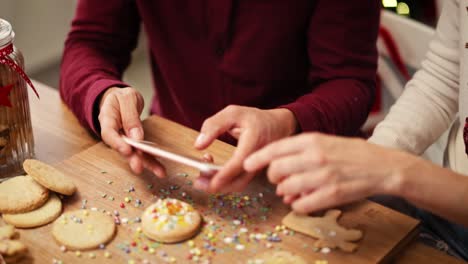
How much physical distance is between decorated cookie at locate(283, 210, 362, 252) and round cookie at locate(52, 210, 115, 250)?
261 millimetres

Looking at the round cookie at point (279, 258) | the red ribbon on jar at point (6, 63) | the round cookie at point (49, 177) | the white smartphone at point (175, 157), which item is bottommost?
the round cookie at point (279, 258)

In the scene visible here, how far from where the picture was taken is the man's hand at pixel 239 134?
88 cm

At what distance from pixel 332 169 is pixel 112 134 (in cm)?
40

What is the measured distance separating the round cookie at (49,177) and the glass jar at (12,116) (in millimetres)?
53

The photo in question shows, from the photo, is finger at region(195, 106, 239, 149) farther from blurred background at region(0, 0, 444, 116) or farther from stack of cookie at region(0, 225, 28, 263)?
blurred background at region(0, 0, 444, 116)

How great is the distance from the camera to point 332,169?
78 cm

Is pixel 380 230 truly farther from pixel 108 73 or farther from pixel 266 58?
pixel 108 73

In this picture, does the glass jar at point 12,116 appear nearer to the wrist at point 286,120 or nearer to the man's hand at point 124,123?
the man's hand at point 124,123

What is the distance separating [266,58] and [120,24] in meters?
0.35

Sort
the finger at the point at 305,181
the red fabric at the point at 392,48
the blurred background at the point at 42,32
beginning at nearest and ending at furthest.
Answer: the finger at the point at 305,181
the red fabric at the point at 392,48
the blurred background at the point at 42,32

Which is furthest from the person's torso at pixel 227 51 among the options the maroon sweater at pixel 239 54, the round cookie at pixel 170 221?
the round cookie at pixel 170 221

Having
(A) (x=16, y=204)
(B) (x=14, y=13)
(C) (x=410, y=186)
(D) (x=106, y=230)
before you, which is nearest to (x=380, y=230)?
(C) (x=410, y=186)

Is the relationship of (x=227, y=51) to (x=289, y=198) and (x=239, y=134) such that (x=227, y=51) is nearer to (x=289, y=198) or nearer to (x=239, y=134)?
(x=239, y=134)

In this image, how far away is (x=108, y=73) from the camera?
1.26m
